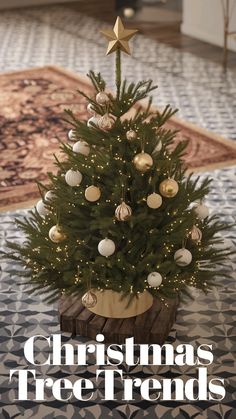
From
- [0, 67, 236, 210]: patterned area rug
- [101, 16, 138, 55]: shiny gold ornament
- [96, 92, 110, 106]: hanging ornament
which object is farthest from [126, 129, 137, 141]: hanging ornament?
[0, 67, 236, 210]: patterned area rug

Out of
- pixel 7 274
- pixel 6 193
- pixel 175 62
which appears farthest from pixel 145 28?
pixel 7 274

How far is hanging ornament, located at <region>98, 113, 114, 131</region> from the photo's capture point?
8.68 feet

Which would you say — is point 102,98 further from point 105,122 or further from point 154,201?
point 154,201

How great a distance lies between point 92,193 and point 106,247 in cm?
20

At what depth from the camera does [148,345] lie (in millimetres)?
2998

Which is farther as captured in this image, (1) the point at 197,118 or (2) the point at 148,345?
(1) the point at 197,118

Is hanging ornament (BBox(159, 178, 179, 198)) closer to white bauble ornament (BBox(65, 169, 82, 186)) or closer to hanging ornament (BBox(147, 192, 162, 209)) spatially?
hanging ornament (BBox(147, 192, 162, 209))

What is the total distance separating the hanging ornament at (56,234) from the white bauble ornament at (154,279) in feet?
1.15

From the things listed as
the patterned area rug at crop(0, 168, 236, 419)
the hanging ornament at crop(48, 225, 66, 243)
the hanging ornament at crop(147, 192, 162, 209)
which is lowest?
the patterned area rug at crop(0, 168, 236, 419)

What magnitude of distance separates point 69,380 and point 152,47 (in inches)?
210

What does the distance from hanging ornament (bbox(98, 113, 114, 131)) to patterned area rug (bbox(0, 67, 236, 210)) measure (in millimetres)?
1691

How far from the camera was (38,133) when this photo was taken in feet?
17.6

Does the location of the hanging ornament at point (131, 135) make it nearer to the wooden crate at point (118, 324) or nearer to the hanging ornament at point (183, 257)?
the hanging ornament at point (183, 257)

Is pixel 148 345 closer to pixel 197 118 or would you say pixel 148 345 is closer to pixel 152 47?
pixel 197 118
